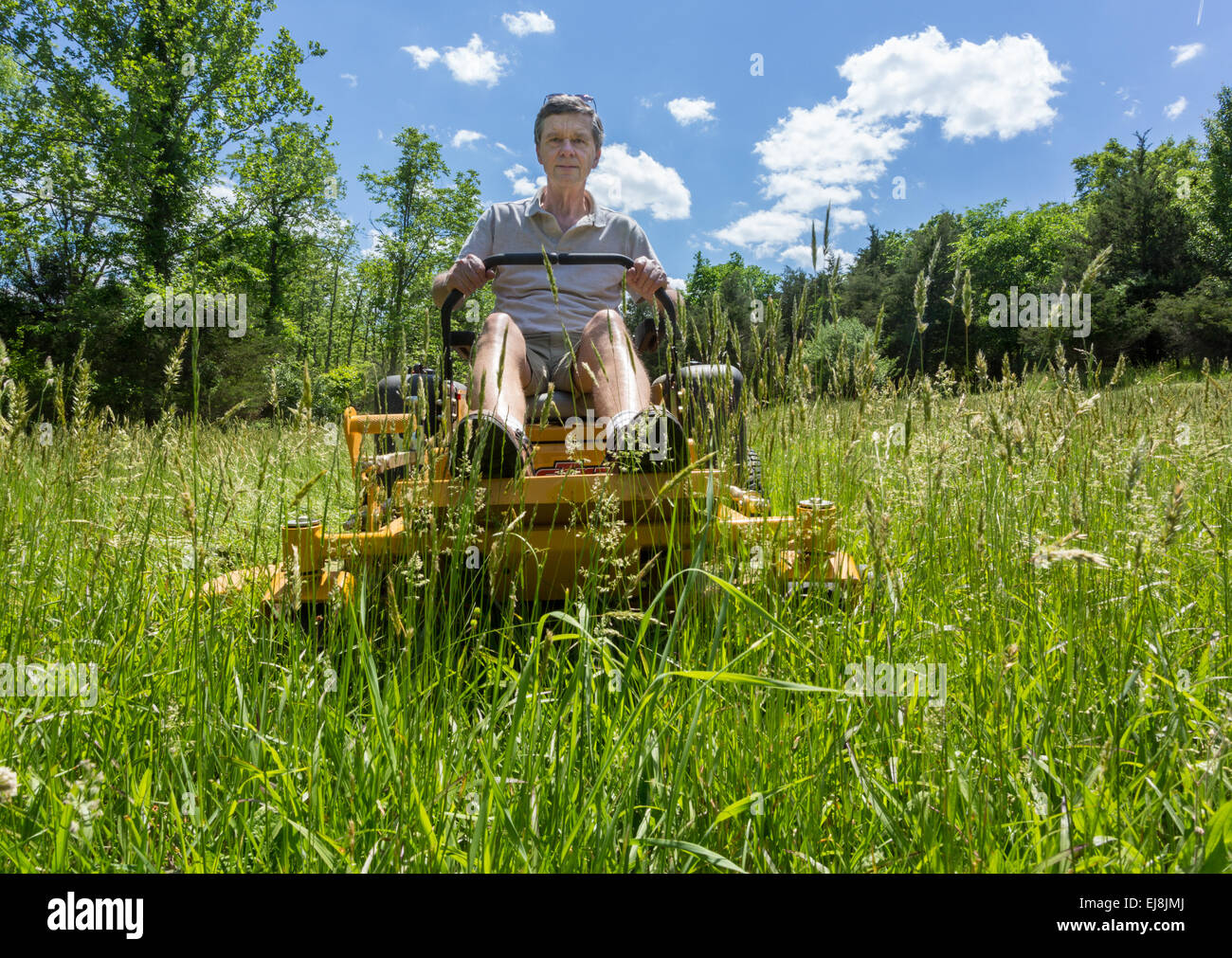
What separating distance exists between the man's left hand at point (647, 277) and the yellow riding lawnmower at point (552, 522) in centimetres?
42

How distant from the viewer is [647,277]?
2.58 m

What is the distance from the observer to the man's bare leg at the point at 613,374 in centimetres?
219

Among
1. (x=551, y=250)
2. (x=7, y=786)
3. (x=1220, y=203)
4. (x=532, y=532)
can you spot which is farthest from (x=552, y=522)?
(x=1220, y=203)

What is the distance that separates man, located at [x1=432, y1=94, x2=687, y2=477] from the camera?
2.54 metres

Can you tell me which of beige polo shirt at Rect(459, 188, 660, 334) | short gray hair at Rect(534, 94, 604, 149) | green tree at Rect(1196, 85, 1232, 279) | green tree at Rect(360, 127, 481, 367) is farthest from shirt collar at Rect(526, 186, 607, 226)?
green tree at Rect(1196, 85, 1232, 279)

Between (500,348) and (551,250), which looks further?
(551,250)

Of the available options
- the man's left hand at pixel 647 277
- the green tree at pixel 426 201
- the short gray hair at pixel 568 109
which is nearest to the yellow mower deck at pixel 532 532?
the man's left hand at pixel 647 277

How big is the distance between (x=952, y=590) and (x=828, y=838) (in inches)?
34.5

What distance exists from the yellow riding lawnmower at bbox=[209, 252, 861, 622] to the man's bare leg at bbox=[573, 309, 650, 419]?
0.51ft

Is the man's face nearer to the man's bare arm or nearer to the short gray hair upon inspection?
the short gray hair

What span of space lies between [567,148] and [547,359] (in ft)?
3.69

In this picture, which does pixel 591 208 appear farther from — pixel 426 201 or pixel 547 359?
pixel 426 201

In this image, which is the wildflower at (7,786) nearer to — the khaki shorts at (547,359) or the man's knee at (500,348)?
the man's knee at (500,348)
